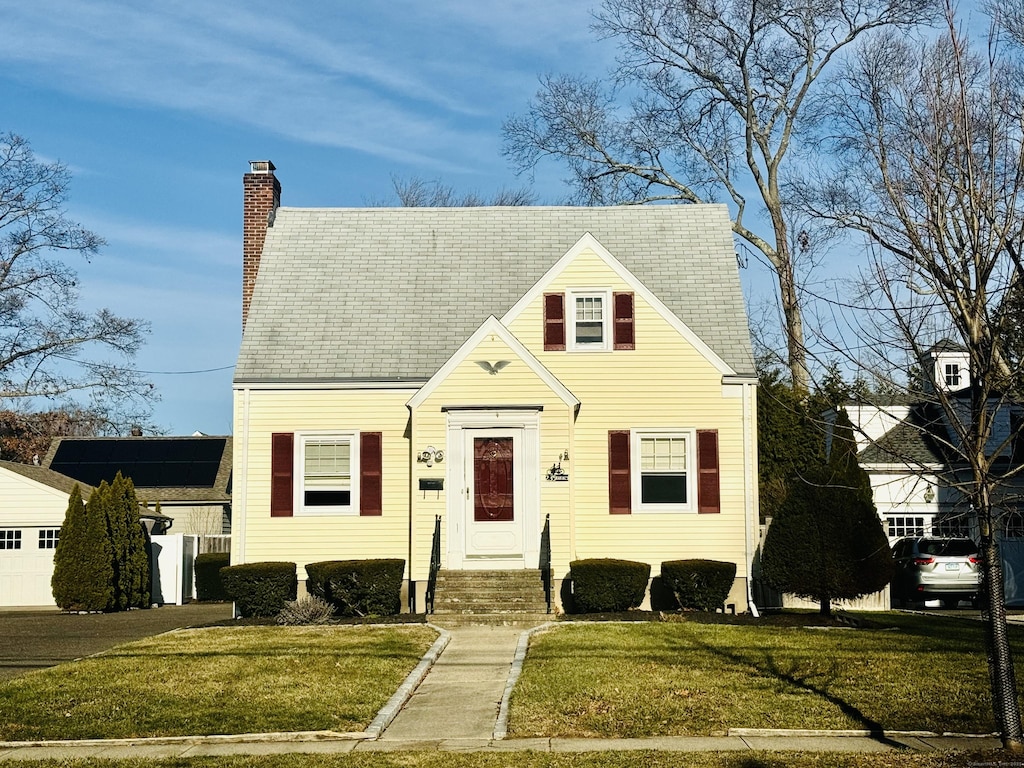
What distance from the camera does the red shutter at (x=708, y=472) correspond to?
21.7 meters

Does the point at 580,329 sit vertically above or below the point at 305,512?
above

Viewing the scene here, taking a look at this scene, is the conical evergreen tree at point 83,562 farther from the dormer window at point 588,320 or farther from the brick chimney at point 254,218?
the dormer window at point 588,320

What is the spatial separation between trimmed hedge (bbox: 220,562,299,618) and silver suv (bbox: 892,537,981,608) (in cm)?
1259

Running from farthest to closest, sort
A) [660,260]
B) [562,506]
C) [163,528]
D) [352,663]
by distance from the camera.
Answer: [163,528]
[660,260]
[562,506]
[352,663]

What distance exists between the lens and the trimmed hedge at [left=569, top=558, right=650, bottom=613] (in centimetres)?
1966

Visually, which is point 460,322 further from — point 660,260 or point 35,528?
point 35,528

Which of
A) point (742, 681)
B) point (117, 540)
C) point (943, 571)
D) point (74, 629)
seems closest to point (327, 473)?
point (74, 629)

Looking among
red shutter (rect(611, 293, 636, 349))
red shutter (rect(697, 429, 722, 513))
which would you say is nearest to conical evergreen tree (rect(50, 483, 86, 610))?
red shutter (rect(611, 293, 636, 349))

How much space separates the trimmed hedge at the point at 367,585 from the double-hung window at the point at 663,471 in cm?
474

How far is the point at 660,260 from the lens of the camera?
969 inches

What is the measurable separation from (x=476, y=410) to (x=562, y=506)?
228 centimetres

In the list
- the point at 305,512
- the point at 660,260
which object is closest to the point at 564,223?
the point at 660,260

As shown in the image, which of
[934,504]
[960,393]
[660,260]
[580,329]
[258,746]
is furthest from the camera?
[934,504]

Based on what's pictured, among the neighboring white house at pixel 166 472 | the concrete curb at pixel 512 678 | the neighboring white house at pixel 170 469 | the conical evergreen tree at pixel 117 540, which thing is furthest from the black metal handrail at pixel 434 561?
the neighboring white house at pixel 170 469
